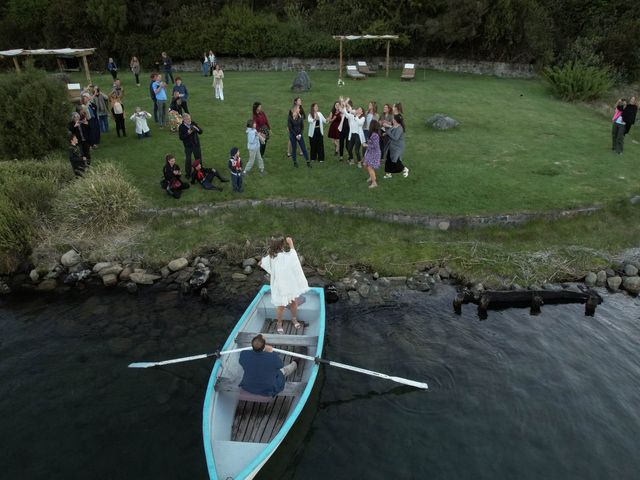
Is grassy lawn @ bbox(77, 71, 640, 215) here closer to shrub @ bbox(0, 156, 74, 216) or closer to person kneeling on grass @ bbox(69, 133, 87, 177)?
person kneeling on grass @ bbox(69, 133, 87, 177)

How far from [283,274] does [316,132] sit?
25.9ft

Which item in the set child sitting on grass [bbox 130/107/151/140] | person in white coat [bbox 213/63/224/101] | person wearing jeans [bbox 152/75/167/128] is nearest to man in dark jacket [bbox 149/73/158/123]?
person wearing jeans [bbox 152/75/167/128]

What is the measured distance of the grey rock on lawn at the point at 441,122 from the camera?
66.2 ft

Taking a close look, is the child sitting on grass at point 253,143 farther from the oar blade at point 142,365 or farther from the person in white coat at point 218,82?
the person in white coat at point 218,82

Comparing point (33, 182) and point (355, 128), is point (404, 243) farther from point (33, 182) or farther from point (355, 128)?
point (33, 182)

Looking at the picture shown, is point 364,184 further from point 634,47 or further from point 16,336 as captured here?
point 634,47

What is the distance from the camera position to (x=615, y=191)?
14.8 metres

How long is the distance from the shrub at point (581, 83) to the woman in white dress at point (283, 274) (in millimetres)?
23046

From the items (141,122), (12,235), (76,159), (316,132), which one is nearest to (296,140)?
(316,132)

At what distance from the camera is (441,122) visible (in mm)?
20250

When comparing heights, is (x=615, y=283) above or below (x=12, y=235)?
below

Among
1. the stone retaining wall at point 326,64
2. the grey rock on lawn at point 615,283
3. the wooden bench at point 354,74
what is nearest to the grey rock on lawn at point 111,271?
the grey rock on lawn at point 615,283

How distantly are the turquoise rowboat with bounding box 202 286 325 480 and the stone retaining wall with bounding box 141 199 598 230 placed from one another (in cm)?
419

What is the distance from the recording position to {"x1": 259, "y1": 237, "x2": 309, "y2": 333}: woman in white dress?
938 centimetres
